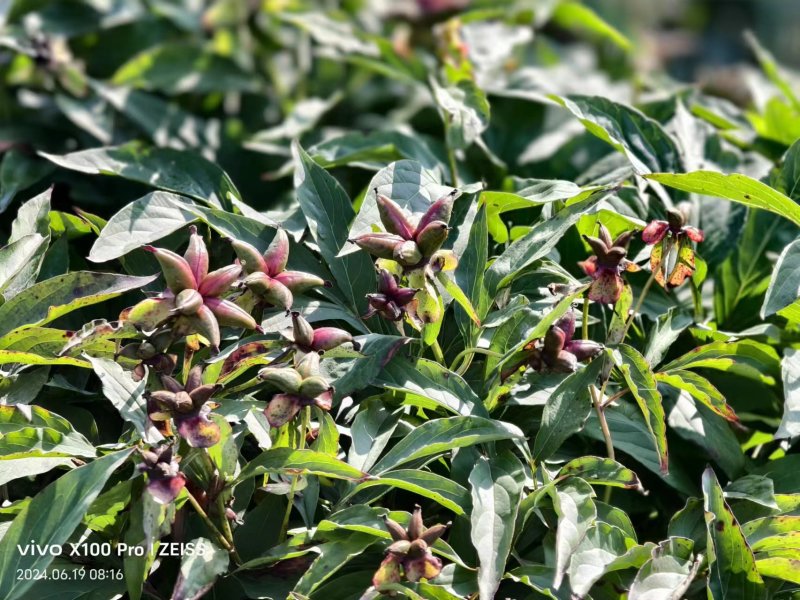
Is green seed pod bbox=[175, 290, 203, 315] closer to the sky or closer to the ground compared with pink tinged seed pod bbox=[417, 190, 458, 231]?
closer to the ground

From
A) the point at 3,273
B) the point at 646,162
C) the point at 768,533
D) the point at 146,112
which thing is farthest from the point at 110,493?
the point at 146,112

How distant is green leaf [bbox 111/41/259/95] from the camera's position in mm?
2072

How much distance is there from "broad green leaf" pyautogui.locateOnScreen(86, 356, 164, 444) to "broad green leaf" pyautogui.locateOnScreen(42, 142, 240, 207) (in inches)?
17.1

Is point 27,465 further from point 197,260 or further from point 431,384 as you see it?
point 431,384

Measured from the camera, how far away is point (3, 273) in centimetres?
118

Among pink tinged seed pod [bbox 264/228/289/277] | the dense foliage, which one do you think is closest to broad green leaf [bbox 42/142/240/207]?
the dense foliage

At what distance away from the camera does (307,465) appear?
98 cm

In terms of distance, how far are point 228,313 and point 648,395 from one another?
49 cm

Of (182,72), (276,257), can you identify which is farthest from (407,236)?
(182,72)

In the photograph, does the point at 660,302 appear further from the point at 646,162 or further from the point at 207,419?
the point at 207,419

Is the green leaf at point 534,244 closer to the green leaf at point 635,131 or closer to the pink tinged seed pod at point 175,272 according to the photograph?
the green leaf at point 635,131

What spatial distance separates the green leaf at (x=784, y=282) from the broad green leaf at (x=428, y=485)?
412 millimetres

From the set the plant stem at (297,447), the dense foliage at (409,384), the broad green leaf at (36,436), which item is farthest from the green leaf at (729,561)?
the broad green leaf at (36,436)

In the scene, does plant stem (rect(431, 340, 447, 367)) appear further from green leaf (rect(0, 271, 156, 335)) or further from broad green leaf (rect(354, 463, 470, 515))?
green leaf (rect(0, 271, 156, 335))
